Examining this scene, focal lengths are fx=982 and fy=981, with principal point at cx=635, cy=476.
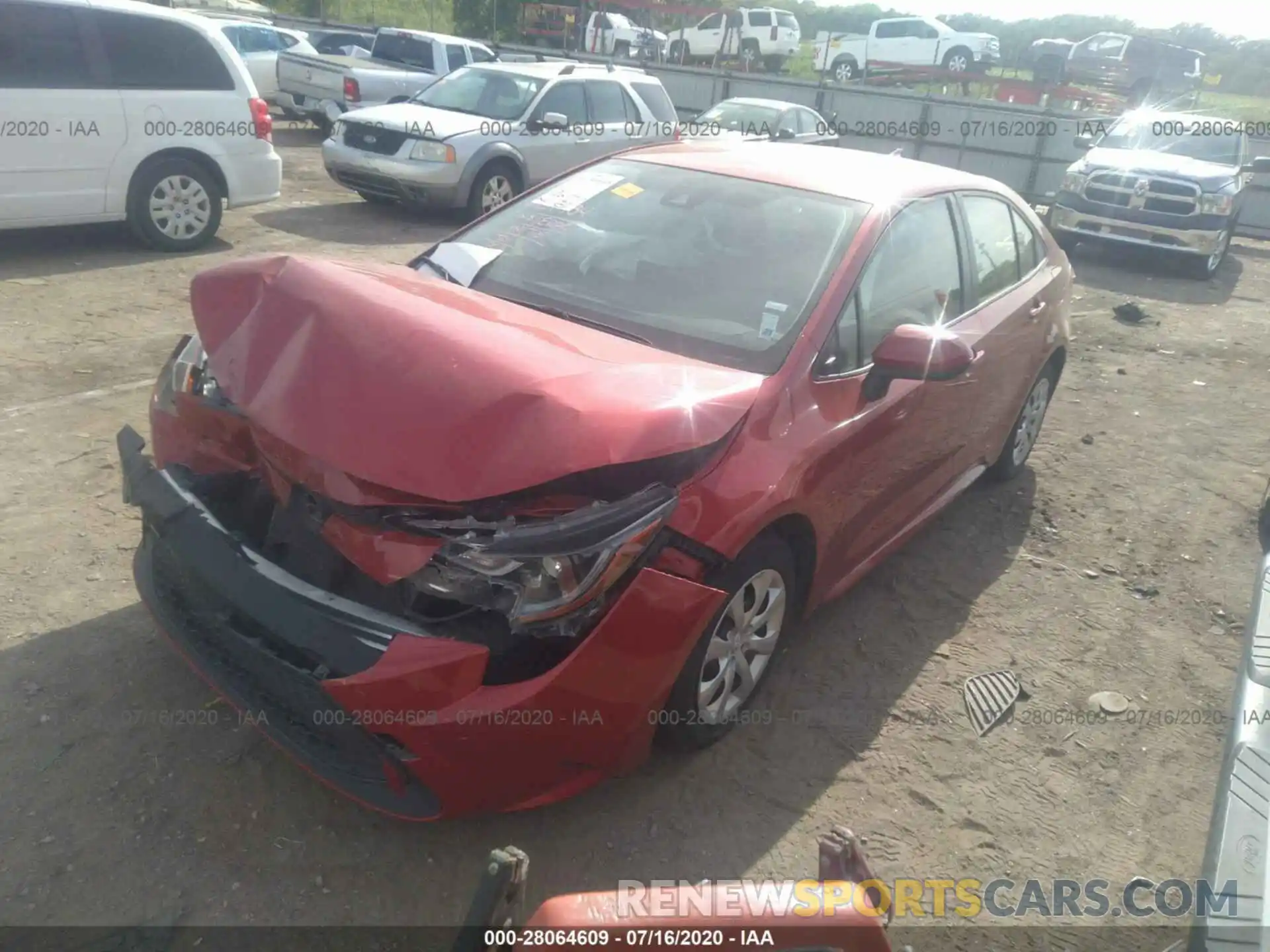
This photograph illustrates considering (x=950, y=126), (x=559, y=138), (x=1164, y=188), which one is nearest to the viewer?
(x=559, y=138)

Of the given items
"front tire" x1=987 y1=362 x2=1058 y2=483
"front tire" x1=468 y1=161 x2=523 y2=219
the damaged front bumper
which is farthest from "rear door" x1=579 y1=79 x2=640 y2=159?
the damaged front bumper

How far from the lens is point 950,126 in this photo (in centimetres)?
1881

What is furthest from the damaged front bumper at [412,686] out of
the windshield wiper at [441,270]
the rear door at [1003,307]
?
the rear door at [1003,307]

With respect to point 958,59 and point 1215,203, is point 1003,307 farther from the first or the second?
point 958,59

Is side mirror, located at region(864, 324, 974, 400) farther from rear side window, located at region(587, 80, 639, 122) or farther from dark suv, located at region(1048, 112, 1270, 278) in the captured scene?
dark suv, located at region(1048, 112, 1270, 278)

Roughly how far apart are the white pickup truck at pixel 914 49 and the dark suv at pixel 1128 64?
2.76 m

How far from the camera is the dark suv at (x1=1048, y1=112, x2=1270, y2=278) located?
39.0 ft

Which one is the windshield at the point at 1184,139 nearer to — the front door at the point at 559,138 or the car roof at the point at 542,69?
the car roof at the point at 542,69

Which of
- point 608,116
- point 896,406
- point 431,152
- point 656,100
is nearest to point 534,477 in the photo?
point 896,406

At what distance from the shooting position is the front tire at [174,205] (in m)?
7.85

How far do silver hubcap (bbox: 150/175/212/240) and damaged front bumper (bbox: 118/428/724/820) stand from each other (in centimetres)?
624

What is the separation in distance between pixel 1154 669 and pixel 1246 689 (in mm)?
1672

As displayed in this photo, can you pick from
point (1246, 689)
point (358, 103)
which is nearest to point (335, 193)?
point (358, 103)

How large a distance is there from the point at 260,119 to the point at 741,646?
7251 mm
